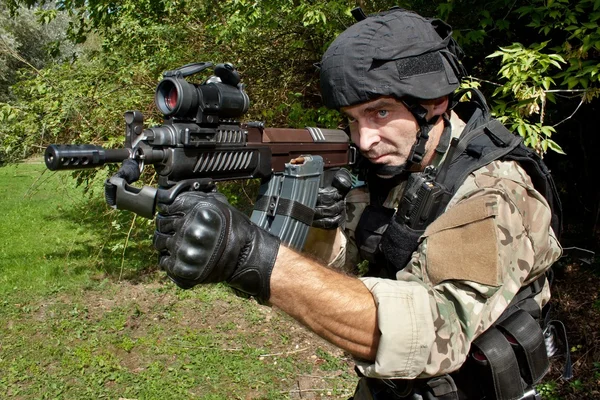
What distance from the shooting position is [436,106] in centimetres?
217

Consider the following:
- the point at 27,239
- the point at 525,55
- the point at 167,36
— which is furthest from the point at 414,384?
the point at 27,239

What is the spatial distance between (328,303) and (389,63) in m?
1.01

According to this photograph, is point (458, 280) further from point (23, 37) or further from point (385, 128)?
point (23, 37)

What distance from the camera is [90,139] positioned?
18.4 ft

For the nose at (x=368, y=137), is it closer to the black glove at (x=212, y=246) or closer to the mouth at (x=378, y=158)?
the mouth at (x=378, y=158)

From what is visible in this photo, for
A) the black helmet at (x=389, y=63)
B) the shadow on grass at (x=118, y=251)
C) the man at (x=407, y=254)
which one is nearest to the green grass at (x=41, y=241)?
the shadow on grass at (x=118, y=251)

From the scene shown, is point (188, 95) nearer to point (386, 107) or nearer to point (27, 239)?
point (386, 107)

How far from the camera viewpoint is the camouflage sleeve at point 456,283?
1.53 metres

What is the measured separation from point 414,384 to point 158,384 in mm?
3012

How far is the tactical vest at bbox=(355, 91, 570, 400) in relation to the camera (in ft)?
6.33

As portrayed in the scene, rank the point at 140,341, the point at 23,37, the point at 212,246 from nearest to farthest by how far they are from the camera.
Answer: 1. the point at 212,246
2. the point at 140,341
3. the point at 23,37

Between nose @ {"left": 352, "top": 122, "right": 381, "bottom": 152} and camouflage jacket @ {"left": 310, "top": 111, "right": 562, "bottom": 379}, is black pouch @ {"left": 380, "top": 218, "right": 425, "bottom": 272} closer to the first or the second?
camouflage jacket @ {"left": 310, "top": 111, "right": 562, "bottom": 379}

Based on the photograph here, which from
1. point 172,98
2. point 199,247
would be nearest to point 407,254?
point 199,247

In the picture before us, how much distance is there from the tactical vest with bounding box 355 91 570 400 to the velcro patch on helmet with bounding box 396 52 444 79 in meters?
0.30
